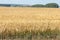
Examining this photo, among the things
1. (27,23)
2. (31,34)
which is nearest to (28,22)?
(27,23)

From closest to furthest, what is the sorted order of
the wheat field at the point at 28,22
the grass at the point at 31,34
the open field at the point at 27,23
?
the grass at the point at 31,34 → the open field at the point at 27,23 → the wheat field at the point at 28,22

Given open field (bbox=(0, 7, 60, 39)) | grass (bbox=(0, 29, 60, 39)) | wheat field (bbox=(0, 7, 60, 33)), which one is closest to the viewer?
grass (bbox=(0, 29, 60, 39))

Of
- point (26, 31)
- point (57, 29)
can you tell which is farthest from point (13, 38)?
point (57, 29)

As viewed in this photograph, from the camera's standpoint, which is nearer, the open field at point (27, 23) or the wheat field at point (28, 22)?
the open field at point (27, 23)

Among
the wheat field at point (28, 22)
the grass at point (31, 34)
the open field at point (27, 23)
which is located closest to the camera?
the grass at point (31, 34)

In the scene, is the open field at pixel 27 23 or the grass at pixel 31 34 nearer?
the grass at pixel 31 34

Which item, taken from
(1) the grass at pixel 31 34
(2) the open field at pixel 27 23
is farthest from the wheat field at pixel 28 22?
(1) the grass at pixel 31 34

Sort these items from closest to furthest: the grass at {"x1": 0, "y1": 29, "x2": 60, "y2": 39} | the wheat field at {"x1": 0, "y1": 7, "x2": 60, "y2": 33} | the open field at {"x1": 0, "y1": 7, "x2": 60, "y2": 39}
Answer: the grass at {"x1": 0, "y1": 29, "x2": 60, "y2": 39} → the open field at {"x1": 0, "y1": 7, "x2": 60, "y2": 39} → the wheat field at {"x1": 0, "y1": 7, "x2": 60, "y2": 33}

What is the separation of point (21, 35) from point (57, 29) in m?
1.90

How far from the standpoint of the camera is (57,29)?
31.2 feet

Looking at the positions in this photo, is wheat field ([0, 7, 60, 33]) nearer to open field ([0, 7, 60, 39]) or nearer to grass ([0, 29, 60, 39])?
open field ([0, 7, 60, 39])

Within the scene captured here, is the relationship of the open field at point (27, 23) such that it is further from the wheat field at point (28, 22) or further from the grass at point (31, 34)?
the grass at point (31, 34)

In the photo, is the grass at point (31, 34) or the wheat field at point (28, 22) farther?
the wheat field at point (28, 22)

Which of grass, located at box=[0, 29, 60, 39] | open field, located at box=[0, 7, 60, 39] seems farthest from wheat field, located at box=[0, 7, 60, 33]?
grass, located at box=[0, 29, 60, 39]
